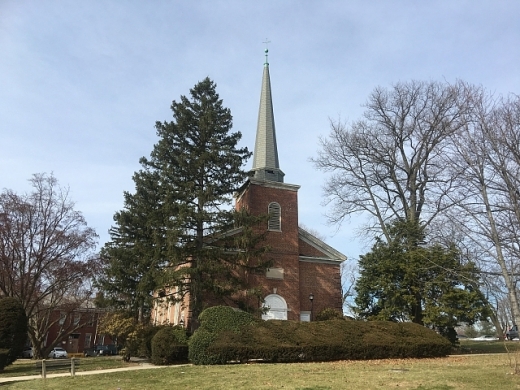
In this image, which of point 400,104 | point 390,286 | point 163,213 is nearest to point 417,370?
point 390,286

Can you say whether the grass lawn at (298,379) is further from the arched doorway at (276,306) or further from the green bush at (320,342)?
the arched doorway at (276,306)

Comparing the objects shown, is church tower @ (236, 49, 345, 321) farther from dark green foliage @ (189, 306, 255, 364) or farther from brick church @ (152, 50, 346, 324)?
dark green foliage @ (189, 306, 255, 364)

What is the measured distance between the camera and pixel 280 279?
27203mm

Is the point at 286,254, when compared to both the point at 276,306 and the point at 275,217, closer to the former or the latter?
the point at 275,217

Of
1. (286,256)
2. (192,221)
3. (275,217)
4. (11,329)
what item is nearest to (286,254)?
(286,256)

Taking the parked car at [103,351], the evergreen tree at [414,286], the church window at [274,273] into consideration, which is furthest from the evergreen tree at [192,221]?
the parked car at [103,351]

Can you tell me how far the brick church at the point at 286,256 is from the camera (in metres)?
27.0

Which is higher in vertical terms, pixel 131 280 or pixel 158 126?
pixel 158 126

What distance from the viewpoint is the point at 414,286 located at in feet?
80.8

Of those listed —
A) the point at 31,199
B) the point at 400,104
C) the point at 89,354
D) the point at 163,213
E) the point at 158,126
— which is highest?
the point at 400,104

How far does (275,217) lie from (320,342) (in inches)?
477

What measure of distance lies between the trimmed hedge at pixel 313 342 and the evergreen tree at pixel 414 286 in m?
4.48

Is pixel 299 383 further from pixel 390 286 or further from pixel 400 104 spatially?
pixel 400 104

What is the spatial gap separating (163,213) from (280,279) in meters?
8.76
